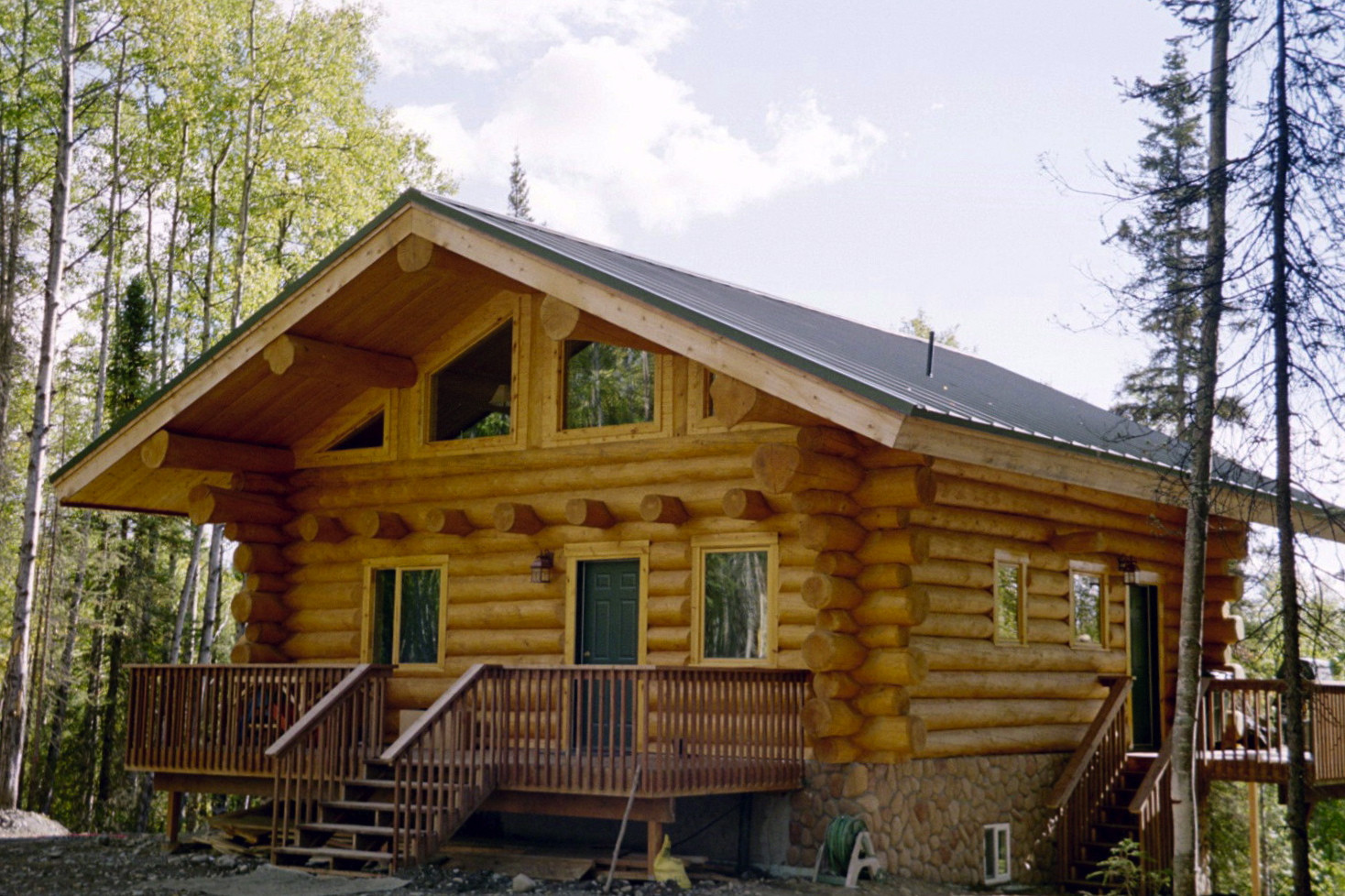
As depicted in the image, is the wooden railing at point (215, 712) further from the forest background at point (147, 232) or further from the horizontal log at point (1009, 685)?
the forest background at point (147, 232)

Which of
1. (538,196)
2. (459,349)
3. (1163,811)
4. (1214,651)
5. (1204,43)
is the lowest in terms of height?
(1163,811)

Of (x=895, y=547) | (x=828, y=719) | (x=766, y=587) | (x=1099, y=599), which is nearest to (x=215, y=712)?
(x=766, y=587)

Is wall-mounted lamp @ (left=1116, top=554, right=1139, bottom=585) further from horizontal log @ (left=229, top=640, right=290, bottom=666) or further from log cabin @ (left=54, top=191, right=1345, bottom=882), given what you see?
horizontal log @ (left=229, top=640, right=290, bottom=666)

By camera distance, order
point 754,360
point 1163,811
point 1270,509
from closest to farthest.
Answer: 1. point 754,360
2. point 1163,811
3. point 1270,509

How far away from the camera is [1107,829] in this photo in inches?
603

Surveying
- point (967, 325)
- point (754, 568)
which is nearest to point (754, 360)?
point (754, 568)

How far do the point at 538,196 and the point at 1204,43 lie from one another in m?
41.3

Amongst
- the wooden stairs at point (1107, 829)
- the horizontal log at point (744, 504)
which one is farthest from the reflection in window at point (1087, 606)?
the horizontal log at point (744, 504)

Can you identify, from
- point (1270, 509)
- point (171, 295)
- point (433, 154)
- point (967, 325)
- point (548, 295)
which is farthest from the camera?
point (967, 325)

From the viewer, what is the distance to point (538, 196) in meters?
52.3

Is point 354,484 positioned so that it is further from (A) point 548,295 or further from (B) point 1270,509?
(B) point 1270,509

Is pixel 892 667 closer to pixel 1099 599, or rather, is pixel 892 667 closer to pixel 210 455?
pixel 1099 599

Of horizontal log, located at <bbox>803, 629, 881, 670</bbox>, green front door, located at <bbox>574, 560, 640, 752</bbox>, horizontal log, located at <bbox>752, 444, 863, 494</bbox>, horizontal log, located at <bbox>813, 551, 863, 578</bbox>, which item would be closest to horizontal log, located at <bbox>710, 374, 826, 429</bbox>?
horizontal log, located at <bbox>752, 444, 863, 494</bbox>

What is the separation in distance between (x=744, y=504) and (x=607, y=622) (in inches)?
91.8
